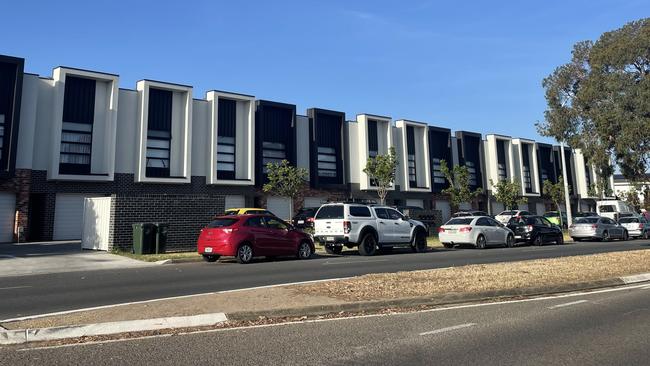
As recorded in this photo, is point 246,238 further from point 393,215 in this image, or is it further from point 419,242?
point 419,242

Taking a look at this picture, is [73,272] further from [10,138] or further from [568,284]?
[10,138]

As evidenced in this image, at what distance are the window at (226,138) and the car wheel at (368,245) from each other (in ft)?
55.6

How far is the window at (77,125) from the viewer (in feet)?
96.3

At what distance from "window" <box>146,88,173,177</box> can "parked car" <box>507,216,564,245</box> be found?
2092 cm

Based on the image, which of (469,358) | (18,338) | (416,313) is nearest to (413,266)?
(416,313)

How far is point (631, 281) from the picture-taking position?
12.1m

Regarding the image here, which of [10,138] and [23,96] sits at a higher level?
[23,96]

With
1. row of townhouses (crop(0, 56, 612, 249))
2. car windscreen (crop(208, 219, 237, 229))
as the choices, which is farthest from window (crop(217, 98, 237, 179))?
car windscreen (crop(208, 219, 237, 229))

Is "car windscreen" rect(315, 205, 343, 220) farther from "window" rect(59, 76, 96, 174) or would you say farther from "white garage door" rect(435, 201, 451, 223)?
"white garage door" rect(435, 201, 451, 223)

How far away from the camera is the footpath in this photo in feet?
22.5

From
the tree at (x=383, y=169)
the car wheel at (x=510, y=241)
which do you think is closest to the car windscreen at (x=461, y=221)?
the car wheel at (x=510, y=241)

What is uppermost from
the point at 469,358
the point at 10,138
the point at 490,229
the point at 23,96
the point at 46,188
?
the point at 23,96

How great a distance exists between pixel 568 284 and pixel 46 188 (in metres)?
27.1

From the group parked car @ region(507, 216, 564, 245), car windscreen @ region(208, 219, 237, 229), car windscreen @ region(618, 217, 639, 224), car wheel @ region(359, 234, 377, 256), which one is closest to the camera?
car windscreen @ region(208, 219, 237, 229)
